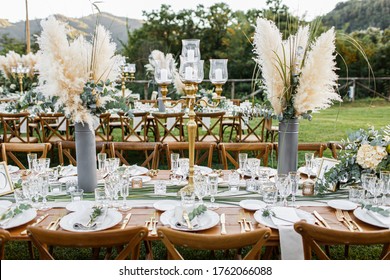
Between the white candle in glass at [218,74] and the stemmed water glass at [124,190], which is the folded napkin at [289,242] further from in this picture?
the white candle in glass at [218,74]

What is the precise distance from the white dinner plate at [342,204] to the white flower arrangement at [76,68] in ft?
4.41

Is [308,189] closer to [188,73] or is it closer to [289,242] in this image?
[289,242]

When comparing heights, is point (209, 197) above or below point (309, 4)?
below

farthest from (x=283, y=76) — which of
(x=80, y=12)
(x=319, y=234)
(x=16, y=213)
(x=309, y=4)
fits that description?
(x=16, y=213)

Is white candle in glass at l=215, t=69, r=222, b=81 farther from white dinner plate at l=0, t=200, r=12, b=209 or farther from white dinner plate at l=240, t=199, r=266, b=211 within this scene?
white dinner plate at l=0, t=200, r=12, b=209

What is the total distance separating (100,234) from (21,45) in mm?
14015

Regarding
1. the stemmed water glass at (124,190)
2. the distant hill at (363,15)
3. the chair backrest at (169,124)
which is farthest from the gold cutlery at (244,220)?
the distant hill at (363,15)

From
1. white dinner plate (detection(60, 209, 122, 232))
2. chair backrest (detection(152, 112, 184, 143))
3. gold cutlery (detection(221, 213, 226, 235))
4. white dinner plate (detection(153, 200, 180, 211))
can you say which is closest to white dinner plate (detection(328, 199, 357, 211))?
gold cutlery (detection(221, 213, 226, 235))

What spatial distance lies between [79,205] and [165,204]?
1.46 ft

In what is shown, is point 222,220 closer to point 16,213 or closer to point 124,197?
point 124,197

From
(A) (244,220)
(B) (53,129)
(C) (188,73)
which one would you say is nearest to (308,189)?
(A) (244,220)

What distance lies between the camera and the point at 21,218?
1.83 metres

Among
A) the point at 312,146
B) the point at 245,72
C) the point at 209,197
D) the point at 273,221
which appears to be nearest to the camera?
the point at 273,221

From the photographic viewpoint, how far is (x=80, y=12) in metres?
2.10
